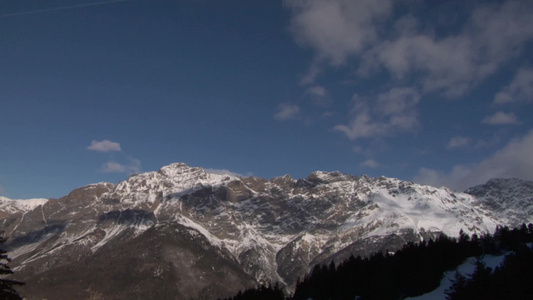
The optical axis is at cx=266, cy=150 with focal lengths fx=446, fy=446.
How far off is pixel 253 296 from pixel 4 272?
13690 cm

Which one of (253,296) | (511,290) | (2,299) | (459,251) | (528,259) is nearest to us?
(2,299)

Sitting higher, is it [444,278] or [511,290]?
[444,278]

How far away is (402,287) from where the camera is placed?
117m

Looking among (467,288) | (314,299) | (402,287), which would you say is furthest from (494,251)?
(467,288)

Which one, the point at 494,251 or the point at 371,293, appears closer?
the point at 371,293

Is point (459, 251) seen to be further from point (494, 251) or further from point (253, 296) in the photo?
point (253, 296)

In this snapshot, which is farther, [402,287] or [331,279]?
[331,279]

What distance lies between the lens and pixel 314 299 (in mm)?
143500

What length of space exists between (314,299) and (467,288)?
9087 cm

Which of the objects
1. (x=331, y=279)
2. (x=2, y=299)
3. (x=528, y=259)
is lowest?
(x=2, y=299)

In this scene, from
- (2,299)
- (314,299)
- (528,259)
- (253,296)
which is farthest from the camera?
(253,296)

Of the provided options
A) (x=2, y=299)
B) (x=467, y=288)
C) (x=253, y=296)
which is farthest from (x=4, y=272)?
(x=253, y=296)

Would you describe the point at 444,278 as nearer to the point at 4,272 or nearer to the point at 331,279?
the point at 331,279

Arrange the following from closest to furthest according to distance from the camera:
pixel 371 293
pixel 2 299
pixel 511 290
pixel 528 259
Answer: pixel 2 299 → pixel 511 290 → pixel 528 259 → pixel 371 293
